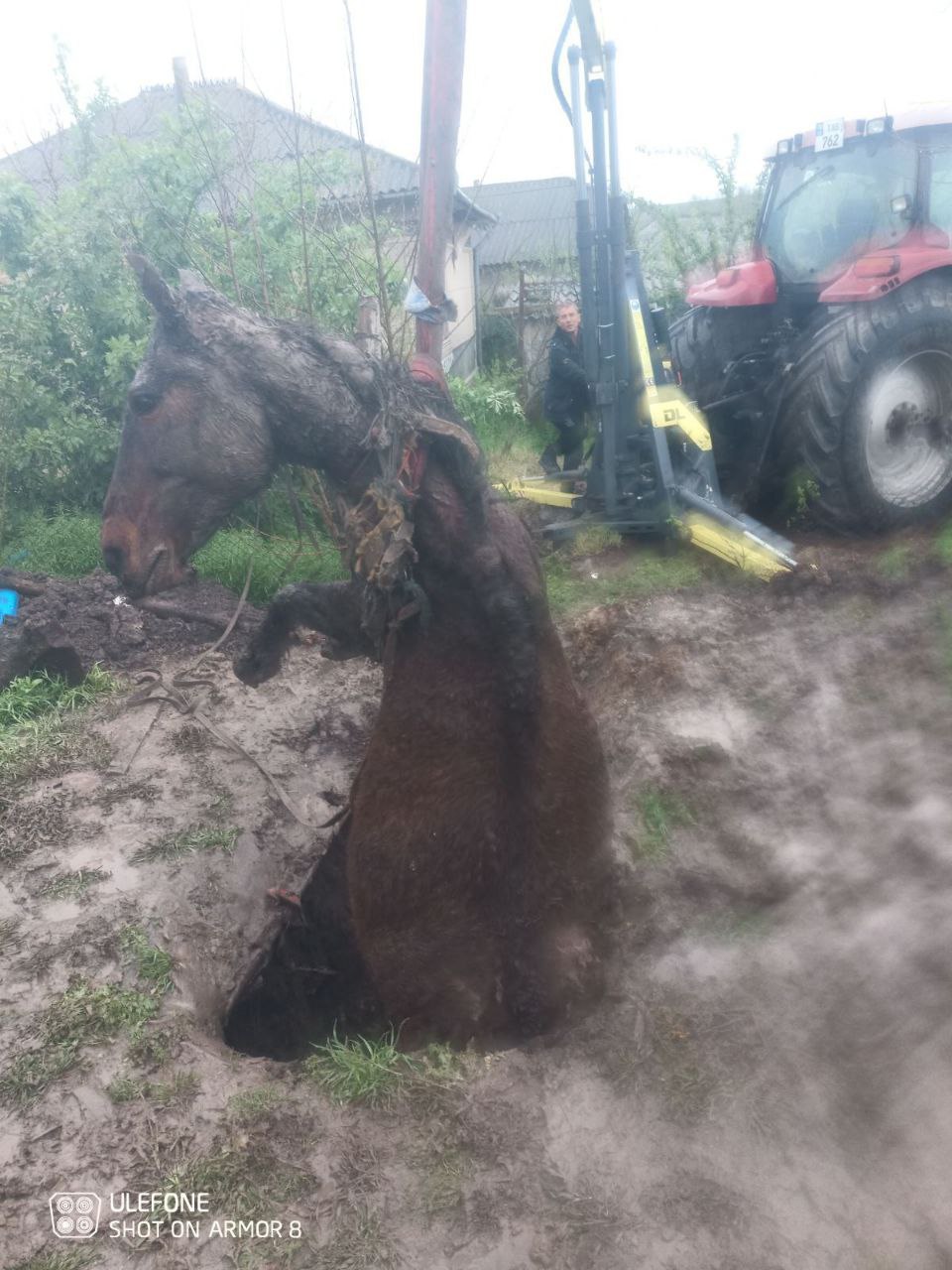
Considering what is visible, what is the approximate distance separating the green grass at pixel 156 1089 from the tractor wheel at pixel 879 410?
5005 mm

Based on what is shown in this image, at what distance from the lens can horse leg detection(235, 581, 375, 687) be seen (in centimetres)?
277

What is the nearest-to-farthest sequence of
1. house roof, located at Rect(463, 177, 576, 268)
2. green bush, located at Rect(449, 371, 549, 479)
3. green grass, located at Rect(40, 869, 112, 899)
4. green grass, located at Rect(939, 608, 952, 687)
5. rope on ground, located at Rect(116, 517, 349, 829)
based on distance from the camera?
green grass, located at Rect(40, 869, 112, 899)
rope on ground, located at Rect(116, 517, 349, 829)
green grass, located at Rect(939, 608, 952, 687)
green bush, located at Rect(449, 371, 549, 479)
house roof, located at Rect(463, 177, 576, 268)

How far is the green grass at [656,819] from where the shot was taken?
315 centimetres

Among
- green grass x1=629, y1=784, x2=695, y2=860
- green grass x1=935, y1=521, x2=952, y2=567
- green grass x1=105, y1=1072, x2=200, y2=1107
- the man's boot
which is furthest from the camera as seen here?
the man's boot

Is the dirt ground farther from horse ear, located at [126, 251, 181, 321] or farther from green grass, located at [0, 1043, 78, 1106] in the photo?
horse ear, located at [126, 251, 181, 321]

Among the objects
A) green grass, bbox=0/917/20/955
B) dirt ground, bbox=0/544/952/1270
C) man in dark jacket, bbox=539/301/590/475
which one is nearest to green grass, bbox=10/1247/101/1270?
dirt ground, bbox=0/544/952/1270

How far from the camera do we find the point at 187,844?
3.33m

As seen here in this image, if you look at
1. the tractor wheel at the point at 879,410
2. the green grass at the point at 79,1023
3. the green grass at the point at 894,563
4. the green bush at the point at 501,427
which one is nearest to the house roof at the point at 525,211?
the green bush at the point at 501,427

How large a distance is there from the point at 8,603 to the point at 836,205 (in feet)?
20.5

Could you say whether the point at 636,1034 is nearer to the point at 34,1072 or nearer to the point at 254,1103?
the point at 254,1103

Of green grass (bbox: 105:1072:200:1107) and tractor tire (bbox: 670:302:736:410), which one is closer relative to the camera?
green grass (bbox: 105:1072:200:1107)

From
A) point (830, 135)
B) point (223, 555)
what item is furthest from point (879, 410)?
point (223, 555)

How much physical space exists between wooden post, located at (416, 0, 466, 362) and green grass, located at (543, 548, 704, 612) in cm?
287

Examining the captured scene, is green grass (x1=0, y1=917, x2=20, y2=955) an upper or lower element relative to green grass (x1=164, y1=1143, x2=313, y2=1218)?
upper
